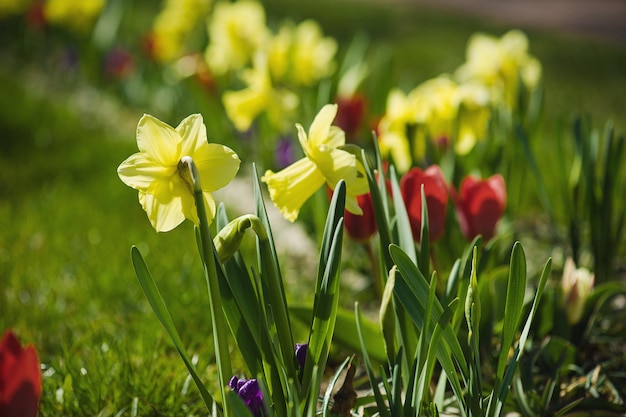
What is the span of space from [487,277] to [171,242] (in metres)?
1.14

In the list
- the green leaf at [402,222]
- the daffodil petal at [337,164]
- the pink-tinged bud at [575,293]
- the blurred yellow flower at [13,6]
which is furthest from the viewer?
the blurred yellow flower at [13,6]

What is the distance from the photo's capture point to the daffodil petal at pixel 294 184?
1074 mm

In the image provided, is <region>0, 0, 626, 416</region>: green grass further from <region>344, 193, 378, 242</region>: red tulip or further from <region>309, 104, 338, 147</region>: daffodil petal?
<region>309, 104, 338, 147</region>: daffodil petal

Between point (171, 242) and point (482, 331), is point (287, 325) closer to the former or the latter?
point (482, 331)

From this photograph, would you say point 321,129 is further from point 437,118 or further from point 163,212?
point 437,118

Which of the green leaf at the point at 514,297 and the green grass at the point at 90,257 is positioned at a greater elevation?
the green leaf at the point at 514,297

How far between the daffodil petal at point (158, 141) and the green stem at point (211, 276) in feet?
0.09

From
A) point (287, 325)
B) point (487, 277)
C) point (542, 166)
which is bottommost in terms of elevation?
point (542, 166)

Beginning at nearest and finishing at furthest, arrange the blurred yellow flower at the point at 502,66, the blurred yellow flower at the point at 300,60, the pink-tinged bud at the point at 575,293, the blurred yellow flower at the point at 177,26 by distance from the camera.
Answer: the pink-tinged bud at the point at 575,293, the blurred yellow flower at the point at 502,66, the blurred yellow flower at the point at 300,60, the blurred yellow flower at the point at 177,26

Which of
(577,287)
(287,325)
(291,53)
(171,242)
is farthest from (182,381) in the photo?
(291,53)

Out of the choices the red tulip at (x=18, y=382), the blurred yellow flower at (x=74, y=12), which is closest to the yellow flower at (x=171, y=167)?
the red tulip at (x=18, y=382)

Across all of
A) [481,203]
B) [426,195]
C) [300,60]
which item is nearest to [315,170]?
[426,195]

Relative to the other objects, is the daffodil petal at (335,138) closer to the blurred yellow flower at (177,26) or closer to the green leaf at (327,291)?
the green leaf at (327,291)

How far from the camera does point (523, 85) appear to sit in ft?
6.66
